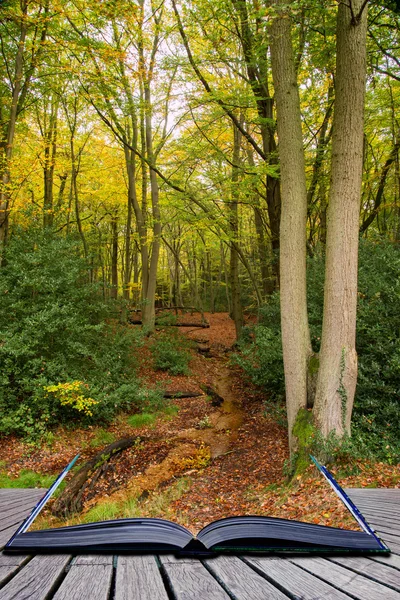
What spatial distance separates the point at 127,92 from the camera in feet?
33.3

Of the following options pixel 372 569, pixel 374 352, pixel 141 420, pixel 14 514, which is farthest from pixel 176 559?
pixel 141 420

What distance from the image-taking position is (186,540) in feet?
4.58

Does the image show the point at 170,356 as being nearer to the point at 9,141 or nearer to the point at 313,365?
the point at 313,365

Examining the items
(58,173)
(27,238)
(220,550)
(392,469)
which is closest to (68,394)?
(27,238)

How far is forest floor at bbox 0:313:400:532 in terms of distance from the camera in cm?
410

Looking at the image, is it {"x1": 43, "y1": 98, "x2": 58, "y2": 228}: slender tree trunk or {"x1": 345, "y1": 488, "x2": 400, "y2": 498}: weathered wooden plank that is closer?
{"x1": 345, "y1": 488, "x2": 400, "y2": 498}: weathered wooden plank

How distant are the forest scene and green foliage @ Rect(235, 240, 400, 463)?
0.04 m

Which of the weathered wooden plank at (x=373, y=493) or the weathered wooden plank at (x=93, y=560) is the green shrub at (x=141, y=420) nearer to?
the weathered wooden plank at (x=373, y=493)

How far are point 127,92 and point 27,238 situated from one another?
527 cm

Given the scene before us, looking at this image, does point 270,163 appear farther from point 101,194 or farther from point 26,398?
point 101,194

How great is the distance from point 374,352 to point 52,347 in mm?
6636

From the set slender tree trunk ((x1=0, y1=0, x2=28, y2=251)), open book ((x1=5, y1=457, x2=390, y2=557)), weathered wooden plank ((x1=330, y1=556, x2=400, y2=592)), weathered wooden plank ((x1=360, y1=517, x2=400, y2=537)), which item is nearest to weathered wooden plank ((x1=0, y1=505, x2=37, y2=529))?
open book ((x1=5, y1=457, x2=390, y2=557))

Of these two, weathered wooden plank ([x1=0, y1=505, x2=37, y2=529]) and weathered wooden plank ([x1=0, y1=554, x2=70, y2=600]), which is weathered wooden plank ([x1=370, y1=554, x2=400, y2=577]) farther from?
weathered wooden plank ([x1=0, y1=505, x2=37, y2=529])

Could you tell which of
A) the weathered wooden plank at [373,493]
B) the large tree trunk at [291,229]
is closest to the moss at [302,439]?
the large tree trunk at [291,229]
